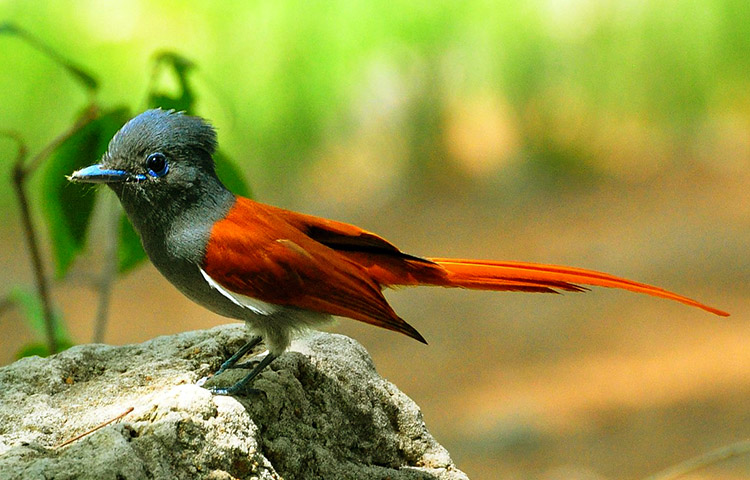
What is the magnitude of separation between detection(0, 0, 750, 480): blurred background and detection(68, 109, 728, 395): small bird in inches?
142

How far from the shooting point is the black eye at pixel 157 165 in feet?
8.08

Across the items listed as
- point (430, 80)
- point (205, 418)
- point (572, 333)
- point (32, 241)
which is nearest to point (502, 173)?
point (430, 80)

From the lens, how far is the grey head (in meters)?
2.45

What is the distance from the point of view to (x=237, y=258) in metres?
2.43

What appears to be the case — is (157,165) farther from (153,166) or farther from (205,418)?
(205,418)

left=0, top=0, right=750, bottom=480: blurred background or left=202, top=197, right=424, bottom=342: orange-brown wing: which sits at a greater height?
left=0, top=0, right=750, bottom=480: blurred background

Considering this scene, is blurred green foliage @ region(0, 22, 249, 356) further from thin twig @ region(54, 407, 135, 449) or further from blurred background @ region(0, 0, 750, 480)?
blurred background @ region(0, 0, 750, 480)

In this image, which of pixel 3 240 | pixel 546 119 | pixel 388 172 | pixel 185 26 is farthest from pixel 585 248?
pixel 3 240

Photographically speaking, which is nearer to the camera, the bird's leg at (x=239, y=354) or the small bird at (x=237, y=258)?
the small bird at (x=237, y=258)

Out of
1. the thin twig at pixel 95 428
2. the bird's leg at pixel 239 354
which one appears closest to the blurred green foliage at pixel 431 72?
the bird's leg at pixel 239 354

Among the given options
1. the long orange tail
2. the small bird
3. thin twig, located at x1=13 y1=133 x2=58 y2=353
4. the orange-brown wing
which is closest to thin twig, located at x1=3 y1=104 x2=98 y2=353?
thin twig, located at x1=13 y1=133 x2=58 y2=353

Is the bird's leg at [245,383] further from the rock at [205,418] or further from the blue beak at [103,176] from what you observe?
the blue beak at [103,176]

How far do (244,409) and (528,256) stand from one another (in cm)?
636

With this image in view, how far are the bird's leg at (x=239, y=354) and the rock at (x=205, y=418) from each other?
0.04m
